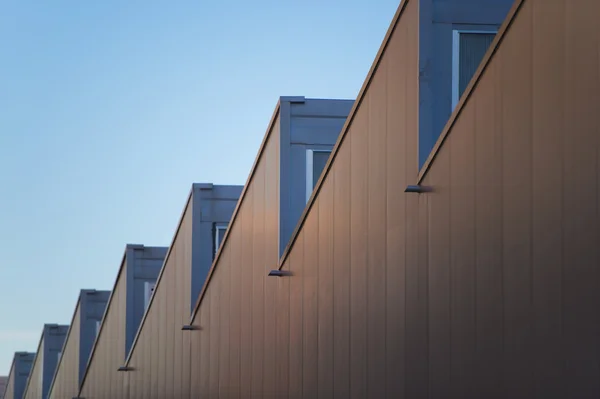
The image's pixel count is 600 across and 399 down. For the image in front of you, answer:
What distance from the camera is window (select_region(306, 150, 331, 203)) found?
20.0 metres

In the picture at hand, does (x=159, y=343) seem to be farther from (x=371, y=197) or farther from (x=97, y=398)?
(x=371, y=197)

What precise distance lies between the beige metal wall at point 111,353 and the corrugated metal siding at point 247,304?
395 inches

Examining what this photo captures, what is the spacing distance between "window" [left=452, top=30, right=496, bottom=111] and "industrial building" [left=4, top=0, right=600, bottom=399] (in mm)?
21

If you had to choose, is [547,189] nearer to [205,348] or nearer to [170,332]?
[205,348]

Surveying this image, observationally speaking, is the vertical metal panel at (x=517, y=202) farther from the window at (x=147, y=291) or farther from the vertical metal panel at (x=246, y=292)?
the window at (x=147, y=291)

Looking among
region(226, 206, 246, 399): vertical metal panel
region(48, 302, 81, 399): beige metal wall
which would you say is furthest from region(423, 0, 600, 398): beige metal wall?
region(48, 302, 81, 399): beige metal wall

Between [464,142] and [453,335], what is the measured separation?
1.68 meters

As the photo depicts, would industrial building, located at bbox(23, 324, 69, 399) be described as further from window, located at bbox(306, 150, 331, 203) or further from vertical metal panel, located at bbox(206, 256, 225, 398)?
window, located at bbox(306, 150, 331, 203)

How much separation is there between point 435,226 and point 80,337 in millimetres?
33016

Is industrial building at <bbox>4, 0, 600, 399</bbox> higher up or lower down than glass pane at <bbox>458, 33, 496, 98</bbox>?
lower down

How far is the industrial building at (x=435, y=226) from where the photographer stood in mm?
9109

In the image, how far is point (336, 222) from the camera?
1605cm

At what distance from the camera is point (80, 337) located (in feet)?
144

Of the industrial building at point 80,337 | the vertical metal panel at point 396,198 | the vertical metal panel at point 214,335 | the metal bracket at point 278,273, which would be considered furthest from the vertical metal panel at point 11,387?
the vertical metal panel at point 396,198
